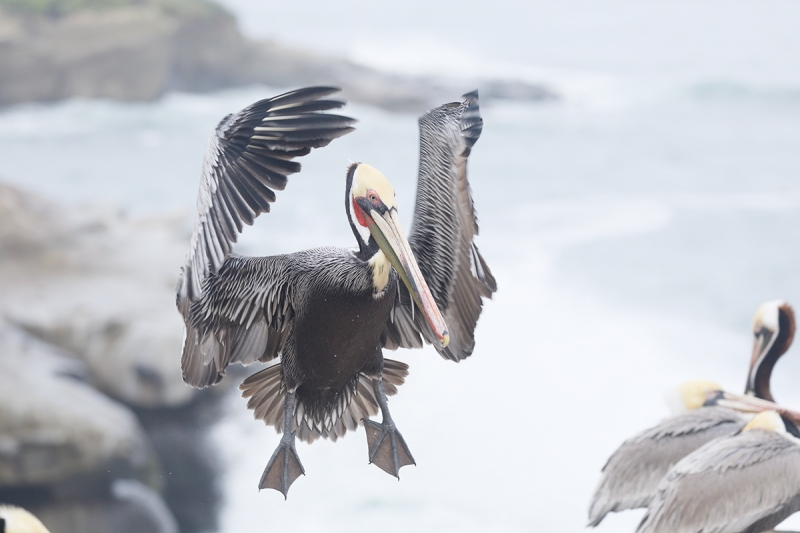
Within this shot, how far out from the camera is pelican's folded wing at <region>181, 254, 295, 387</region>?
250 centimetres

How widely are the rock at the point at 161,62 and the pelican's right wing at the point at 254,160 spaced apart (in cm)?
1272

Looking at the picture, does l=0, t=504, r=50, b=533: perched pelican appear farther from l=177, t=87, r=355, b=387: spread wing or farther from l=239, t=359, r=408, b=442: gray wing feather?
l=239, t=359, r=408, b=442: gray wing feather

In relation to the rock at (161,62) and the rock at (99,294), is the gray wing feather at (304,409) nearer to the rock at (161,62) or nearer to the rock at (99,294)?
the rock at (99,294)

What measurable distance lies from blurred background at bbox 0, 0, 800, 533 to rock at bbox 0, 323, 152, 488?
17 mm

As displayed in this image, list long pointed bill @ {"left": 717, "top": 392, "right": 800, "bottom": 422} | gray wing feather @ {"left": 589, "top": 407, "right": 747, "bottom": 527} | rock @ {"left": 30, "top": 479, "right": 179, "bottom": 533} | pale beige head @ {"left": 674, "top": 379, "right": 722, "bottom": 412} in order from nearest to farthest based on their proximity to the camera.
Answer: gray wing feather @ {"left": 589, "top": 407, "right": 747, "bottom": 527} < long pointed bill @ {"left": 717, "top": 392, "right": 800, "bottom": 422} < pale beige head @ {"left": 674, "top": 379, "right": 722, "bottom": 412} < rock @ {"left": 30, "top": 479, "right": 179, "bottom": 533}

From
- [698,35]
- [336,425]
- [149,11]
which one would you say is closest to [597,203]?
[698,35]

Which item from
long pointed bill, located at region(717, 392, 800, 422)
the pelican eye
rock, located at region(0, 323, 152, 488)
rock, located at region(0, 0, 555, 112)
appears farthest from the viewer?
rock, located at region(0, 0, 555, 112)

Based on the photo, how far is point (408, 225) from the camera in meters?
10.8

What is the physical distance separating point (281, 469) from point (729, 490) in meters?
2.05

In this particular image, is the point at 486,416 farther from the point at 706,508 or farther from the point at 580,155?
the point at 580,155

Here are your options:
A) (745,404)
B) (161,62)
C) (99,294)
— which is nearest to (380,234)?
(745,404)

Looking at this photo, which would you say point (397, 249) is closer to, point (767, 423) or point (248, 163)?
point (248, 163)

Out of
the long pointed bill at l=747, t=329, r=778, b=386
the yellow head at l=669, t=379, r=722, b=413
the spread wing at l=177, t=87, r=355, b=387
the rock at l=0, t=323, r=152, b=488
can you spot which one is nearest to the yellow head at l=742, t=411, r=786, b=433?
the yellow head at l=669, t=379, r=722, b=413

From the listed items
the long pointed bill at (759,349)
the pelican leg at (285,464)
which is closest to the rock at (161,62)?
the long pointed bill at (759,349)
